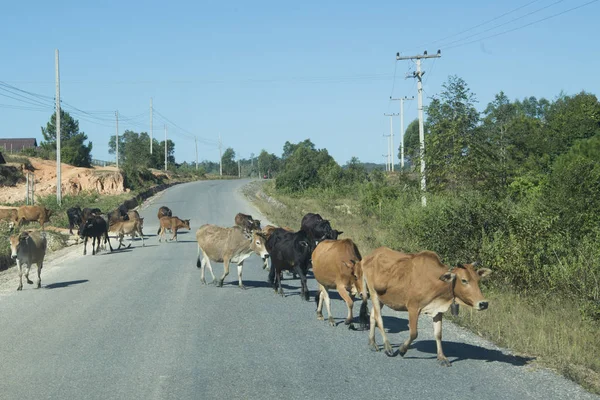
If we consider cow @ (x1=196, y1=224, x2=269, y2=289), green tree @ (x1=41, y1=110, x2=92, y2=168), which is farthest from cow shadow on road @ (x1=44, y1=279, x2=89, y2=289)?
green tree @ (x1=41, y1=110, x2=92, y2=168)

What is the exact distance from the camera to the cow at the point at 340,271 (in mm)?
11781

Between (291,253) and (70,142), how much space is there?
9159cm

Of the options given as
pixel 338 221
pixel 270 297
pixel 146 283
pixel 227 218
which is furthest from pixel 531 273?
pixel 227 218

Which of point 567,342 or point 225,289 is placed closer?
point 567,342

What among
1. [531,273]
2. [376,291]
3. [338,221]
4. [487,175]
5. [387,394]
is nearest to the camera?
[387,394]

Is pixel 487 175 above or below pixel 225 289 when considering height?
above

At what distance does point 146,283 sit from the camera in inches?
706

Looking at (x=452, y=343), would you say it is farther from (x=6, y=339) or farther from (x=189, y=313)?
(x=6, y=339)

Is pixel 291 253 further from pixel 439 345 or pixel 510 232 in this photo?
pixel 439 345

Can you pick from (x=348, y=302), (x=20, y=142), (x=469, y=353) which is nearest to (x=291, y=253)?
(x=348, y=302)

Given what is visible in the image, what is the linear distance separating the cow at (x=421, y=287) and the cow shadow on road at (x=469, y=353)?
22.9 inches

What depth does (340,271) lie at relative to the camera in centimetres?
1212

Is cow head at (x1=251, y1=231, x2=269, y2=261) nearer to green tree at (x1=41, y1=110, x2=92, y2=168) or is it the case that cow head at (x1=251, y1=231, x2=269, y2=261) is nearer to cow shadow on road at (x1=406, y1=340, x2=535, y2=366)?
cow shadow on road at (x1=406, y1=340, x2=535, y2=366)

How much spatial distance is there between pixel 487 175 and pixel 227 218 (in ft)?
65.6
